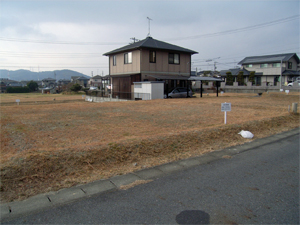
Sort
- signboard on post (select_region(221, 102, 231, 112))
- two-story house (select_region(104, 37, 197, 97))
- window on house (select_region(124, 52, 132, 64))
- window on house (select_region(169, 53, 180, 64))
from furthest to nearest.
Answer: window on house (select_region(169, 53, 180, 64)) < window on house (select_region(124, 52, 132, 64)) < two-story house (select_region(104, 37, 197, 97)) < signboard on post (select_region(221, 102, 231, 112))

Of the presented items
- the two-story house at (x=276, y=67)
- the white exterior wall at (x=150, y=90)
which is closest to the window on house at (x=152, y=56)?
the white exterior wall at (x=150, y=90)

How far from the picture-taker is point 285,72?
138ft

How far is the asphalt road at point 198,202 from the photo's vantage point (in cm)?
302

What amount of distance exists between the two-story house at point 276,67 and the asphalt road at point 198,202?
4376 centimetres

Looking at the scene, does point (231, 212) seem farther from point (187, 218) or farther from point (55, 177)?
point (55, 177)

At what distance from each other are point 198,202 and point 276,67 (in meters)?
48.1

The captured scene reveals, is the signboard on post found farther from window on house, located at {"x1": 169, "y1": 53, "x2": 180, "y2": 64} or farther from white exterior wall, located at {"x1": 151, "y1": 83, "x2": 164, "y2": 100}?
window on house, located at {"x1": 169, "y1": 53, "x2": 180, "y2": 64}

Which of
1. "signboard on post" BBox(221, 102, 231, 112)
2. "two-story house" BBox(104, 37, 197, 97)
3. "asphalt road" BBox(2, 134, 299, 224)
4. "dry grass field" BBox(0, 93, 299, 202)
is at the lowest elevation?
"asphalt road" BBox(2, 134, 299, 224)

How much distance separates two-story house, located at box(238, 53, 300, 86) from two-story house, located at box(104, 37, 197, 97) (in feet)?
79.7

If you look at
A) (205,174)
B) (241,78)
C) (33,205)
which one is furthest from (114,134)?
(241,78)

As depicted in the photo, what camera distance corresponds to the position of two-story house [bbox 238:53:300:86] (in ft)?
141

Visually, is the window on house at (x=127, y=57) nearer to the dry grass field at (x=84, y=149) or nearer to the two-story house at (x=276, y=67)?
the dry grass field at (x=84, y=149)

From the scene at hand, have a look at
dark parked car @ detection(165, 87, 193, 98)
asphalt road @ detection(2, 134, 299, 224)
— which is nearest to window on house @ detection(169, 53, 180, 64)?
dark parked car @ detection(165, 87, 193, 98)

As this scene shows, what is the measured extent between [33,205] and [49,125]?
5.55 meters
